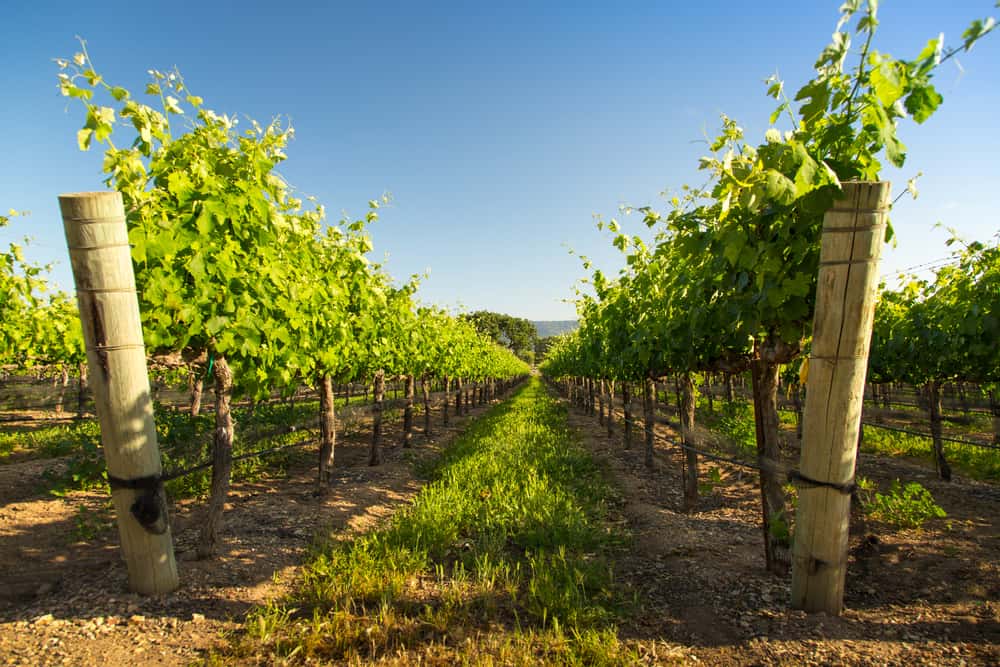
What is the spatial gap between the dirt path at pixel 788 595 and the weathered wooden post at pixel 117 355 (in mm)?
3280

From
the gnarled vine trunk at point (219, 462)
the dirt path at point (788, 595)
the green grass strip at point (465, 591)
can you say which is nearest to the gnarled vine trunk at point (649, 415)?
the dirt path at point (788, 595)

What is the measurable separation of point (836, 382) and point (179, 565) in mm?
5083

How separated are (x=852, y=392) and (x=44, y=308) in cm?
1600

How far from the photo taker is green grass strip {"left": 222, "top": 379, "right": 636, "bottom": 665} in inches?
115

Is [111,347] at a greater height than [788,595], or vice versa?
[111,347]

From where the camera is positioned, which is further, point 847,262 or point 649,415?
point 649,415

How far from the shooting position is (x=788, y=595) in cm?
322

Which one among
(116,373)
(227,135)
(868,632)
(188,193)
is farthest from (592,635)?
(227,135)

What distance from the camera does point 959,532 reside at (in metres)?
4.99

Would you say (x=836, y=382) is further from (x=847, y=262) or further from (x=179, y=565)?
(x=179, y=565)

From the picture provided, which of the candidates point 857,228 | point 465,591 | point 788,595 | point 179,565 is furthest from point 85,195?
point 788,595

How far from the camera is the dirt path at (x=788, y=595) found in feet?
8.59

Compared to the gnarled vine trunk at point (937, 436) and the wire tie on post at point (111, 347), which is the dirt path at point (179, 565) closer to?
the wire tie on post at point (111, 347)

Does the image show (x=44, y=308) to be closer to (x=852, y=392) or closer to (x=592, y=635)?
(x=592, y=635)
